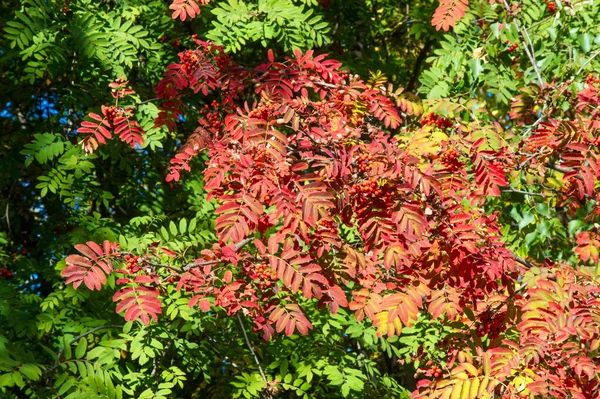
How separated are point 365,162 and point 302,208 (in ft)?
1.09

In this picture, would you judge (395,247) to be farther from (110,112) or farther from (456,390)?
(110,112)

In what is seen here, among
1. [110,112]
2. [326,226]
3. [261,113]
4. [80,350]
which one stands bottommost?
[80,350]

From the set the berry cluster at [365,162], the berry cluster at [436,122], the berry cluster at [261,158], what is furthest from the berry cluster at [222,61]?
the berry cluster at [365,162]

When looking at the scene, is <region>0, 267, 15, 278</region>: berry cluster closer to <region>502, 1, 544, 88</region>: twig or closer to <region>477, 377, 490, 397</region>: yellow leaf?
<region>477, 377, 490, 397</region>: yellow leaf

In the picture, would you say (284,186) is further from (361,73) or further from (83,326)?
(361,73)

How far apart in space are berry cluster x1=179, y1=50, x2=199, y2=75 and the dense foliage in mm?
20

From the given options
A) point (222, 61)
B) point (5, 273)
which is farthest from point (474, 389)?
point (5, 273)

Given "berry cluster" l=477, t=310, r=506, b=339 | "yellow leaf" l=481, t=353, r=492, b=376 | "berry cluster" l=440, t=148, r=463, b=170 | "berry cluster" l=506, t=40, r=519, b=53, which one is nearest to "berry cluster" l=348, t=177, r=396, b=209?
"berry cluster" l=440, t=148, r=463, b=170

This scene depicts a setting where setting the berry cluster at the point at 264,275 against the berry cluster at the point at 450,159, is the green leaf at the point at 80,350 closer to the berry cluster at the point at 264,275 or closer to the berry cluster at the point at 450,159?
the berry cluster at the point at 264,275

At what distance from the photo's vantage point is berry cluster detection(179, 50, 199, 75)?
3.94 meters

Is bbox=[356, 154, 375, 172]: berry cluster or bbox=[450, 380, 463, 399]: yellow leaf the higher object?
bbox=[356, 154, 375, 172]: berry cluster

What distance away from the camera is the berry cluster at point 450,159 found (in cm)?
315

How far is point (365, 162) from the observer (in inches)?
111

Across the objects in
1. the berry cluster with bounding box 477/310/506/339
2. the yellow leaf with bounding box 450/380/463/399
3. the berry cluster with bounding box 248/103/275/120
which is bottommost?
the berry cluster with bounding box 477/310/506/339
